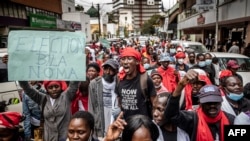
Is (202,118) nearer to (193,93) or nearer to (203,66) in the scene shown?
(193,93)

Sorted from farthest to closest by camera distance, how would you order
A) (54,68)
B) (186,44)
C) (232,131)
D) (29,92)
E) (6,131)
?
1. (186,44)
2. (29,92)
3. (54,68)
4. (6,131)
5. (232,131)

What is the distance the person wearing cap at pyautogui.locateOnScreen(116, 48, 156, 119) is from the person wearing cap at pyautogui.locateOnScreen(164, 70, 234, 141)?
1.18m

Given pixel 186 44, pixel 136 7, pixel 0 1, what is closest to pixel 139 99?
pixel 186 44

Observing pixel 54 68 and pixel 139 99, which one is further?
pixel 139 99

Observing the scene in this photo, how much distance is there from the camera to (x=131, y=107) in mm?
3996

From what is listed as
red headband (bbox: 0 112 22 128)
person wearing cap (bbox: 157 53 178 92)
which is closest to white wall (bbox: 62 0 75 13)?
person wearing cap (bbox: 157 53 178 92)

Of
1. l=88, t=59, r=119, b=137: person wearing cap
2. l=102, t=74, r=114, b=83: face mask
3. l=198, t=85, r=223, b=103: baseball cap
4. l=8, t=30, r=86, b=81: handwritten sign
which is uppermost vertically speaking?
l=8, t=30, r=86, b=81: handwritten sign

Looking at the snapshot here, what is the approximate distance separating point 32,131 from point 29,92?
3.67 ft

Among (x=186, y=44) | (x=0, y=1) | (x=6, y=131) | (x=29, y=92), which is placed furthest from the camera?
(x=0, y=1)

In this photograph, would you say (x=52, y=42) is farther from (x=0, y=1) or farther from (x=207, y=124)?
(x=0, y=1)

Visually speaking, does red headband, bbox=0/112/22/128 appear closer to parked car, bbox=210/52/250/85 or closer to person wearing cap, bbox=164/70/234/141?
person wearing cap, bbox=164/70/234/141

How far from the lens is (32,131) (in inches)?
184

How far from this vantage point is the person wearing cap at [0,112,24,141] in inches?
104

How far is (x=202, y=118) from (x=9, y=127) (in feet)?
5.45
